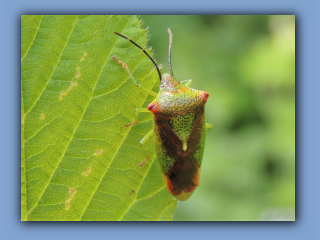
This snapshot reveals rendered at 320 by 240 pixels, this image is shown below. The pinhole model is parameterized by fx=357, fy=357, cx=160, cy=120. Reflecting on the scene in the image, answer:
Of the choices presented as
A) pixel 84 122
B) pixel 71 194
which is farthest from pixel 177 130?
pixel 71 194

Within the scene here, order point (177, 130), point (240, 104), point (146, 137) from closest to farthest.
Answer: point (146, 137)
point (177, 130)
point (240, 104)

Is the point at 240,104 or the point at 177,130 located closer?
the point at 177,130

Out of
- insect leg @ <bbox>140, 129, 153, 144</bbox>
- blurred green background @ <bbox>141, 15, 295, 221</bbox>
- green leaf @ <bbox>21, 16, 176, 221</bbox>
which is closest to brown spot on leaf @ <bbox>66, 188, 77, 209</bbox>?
green leaf @ <bbox>21, 16, 176, 221</bbox>

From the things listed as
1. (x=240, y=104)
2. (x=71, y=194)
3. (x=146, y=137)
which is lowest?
(x=71, y=194)

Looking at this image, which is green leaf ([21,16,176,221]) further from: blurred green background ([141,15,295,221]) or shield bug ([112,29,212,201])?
blurred green background ([141,15,295,221])

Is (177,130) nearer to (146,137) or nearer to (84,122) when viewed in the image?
(146,137)
